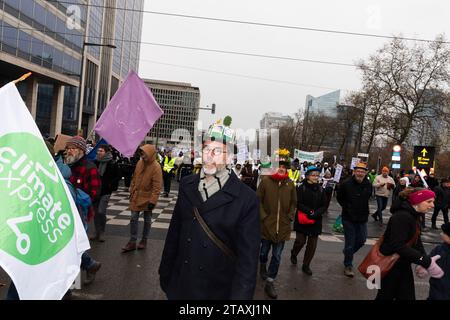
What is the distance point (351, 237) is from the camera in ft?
19.6

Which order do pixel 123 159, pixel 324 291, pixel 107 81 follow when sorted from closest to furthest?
pixel 324 291 < pixel 123 159 < pixel 107 81

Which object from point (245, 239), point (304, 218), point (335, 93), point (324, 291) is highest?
point (335, 93)

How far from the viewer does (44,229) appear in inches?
99.1

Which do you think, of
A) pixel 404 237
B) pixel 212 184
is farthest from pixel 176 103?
pixel 212 184

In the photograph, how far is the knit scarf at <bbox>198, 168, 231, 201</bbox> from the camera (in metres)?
2.73

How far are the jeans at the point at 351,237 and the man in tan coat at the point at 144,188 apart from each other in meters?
2.93

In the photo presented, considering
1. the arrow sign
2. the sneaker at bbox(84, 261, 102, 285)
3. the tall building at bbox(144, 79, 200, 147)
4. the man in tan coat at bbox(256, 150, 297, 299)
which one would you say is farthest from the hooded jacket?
the tall building at bbox(144, 79, 200, 147)

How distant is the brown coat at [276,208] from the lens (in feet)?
16.9

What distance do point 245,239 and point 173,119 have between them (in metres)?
136

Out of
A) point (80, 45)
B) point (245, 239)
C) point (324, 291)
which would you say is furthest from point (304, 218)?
point (80, 45)

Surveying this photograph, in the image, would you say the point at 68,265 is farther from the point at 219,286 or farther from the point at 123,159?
the point at 123,159

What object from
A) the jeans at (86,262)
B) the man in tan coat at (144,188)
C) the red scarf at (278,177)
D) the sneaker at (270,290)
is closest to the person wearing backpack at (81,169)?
the jeans at (86,262)

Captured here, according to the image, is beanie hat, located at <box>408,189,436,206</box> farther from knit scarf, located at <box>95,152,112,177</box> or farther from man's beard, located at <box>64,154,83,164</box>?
knit scarf, located at <box>95,152,112,177</box>

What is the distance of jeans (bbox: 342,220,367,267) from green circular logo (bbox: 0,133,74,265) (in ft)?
14.4
